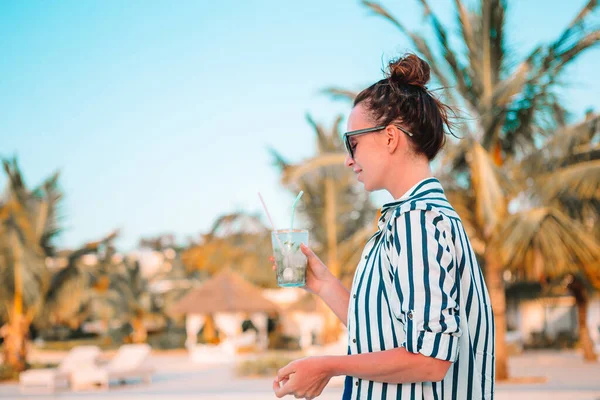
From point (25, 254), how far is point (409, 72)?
1917 cm

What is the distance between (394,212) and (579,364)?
19.2 metres

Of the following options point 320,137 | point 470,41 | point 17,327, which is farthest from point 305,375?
point 17,327

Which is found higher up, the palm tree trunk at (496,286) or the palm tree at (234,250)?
the palm tree at (234,250)

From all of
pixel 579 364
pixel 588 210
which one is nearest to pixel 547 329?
pixel 579 364

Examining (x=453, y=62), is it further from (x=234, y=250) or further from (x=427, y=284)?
(x=234, y=250)

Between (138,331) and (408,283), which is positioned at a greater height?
(408,283)

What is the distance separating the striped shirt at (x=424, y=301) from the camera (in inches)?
58.1

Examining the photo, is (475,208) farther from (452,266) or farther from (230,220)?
(230,220)

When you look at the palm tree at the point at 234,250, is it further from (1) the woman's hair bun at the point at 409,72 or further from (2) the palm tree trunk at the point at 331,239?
(1) the woman's hair bun at the point at 409,72

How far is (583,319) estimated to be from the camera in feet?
67.8

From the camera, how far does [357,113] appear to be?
1.75 metres

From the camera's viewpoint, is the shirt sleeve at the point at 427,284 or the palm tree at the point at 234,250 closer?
the shirt sleeve at the point at 427,284

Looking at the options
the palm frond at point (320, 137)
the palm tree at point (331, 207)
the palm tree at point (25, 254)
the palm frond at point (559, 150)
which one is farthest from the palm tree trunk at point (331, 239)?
the palm frond at point (559, 150)

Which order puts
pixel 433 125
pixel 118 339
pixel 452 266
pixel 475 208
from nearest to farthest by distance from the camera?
pixel 452 266, pixel 433 125, pixel 475 208, pixel 118 339
